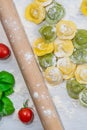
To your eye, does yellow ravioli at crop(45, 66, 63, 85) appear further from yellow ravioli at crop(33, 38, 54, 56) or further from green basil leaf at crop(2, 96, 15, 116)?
green basil leaf at crop(2, 96, 15, 116)

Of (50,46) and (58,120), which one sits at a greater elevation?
(50,46)

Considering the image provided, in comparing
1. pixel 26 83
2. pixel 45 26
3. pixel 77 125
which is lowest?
pixel 77 125

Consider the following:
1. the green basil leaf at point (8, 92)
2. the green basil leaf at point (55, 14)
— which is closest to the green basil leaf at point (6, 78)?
the green basil leaf at point (8, 92)

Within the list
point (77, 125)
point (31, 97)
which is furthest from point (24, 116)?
point (77, 125)

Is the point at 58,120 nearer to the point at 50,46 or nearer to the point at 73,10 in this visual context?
the point at 50,46

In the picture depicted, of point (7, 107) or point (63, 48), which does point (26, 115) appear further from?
point (63, 48)

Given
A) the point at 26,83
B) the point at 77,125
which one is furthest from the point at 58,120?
the point at 26,83

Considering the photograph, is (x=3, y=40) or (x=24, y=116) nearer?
(x=24, y=116)
